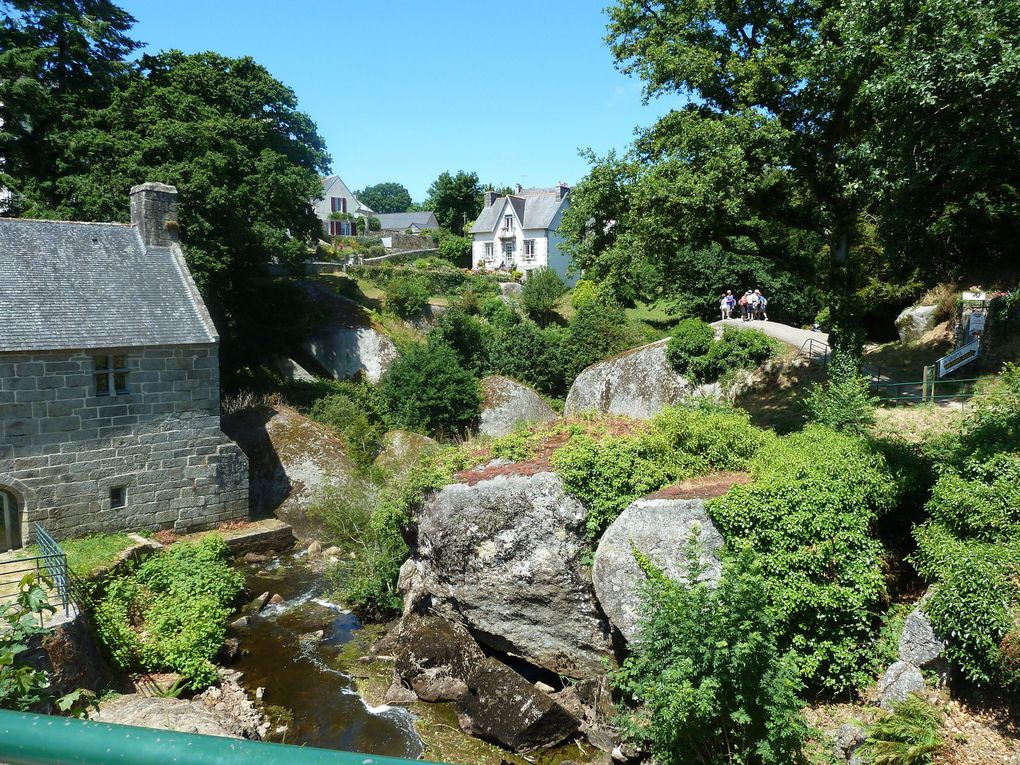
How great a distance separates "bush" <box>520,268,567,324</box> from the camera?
39.9m

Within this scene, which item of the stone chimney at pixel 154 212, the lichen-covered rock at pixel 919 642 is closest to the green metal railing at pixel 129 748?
the lichen-covered rock at pixel 919 642

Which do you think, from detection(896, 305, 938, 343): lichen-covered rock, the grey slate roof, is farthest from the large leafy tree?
detection(896, 305, 938, 343): lichen-covered rock

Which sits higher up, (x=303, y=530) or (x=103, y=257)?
(x=103, y=257)

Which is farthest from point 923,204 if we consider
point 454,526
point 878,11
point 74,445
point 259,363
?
point 259,363

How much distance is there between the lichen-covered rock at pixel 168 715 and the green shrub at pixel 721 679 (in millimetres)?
6650

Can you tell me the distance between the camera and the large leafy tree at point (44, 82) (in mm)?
23719

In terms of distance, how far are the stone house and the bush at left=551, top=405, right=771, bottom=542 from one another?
1236 centimetres

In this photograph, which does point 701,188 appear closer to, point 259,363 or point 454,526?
point 454,526

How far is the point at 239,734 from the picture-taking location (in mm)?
11656

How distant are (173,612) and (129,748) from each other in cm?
1504

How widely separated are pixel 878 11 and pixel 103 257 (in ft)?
66.3

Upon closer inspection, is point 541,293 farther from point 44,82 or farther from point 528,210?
point 44,82

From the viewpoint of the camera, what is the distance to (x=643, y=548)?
12.0 m

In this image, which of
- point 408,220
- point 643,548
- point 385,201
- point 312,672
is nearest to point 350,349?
point 312,672
